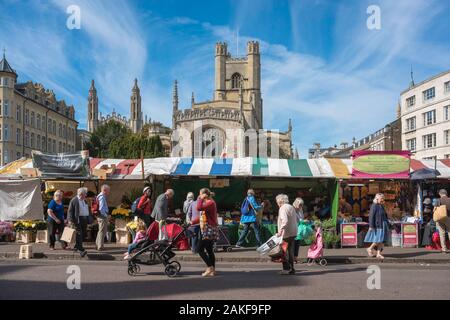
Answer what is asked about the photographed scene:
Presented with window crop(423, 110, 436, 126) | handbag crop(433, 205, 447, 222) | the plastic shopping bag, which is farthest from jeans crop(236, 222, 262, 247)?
window crop(423, 110, 436, 126)

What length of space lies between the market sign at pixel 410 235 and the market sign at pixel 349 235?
1.62 m

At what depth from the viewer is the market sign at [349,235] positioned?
1401cm

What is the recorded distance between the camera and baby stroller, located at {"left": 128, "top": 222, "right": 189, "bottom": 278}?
354 inches

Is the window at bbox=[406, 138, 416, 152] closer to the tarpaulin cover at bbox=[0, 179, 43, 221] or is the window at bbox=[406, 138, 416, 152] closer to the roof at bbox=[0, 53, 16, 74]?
the roof at bbox=[0, 53, 16, 74]

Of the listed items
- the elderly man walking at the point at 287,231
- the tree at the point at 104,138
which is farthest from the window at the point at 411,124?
the elderly man walking at the point at 287,231

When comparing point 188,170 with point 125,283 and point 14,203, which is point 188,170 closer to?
point 14,203

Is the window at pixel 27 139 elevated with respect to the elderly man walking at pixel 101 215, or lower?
elevated

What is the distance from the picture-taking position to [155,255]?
9320 mm

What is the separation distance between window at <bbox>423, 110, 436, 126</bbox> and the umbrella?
40.3 meters

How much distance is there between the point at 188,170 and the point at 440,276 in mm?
8698

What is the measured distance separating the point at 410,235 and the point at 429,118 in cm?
4252

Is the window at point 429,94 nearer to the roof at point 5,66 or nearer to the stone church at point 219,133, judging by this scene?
the stone church at point 219,133
